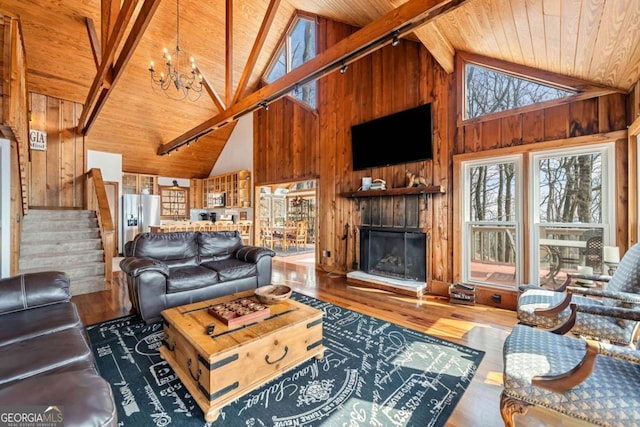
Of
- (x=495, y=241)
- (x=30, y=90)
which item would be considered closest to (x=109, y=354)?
(x=495, y=241)

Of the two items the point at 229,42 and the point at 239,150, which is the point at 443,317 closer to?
the point at 229,42

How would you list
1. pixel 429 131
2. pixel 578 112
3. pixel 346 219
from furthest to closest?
1. pixel 346 219
2. pixel 429 131
3. pixel 578 112

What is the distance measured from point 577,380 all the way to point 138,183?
1014 cm

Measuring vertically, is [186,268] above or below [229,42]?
below

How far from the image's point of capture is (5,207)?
3.33 m

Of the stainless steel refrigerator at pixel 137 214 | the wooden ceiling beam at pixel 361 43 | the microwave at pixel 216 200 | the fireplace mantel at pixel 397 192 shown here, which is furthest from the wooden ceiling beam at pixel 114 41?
the microwave at pixel 216 200

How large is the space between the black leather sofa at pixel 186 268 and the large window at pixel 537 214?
292cm

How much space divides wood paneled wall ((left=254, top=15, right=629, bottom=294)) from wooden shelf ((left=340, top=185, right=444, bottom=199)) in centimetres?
17

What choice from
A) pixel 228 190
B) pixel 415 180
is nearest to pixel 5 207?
pixel 228 190

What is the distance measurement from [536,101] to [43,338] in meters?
4.86

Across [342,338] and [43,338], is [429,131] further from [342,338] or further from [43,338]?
[43,338]

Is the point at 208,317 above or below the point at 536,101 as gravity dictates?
below

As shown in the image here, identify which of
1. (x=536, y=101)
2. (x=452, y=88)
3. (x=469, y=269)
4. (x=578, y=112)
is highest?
(x=452, y=88)

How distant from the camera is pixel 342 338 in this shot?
2.59 meters
